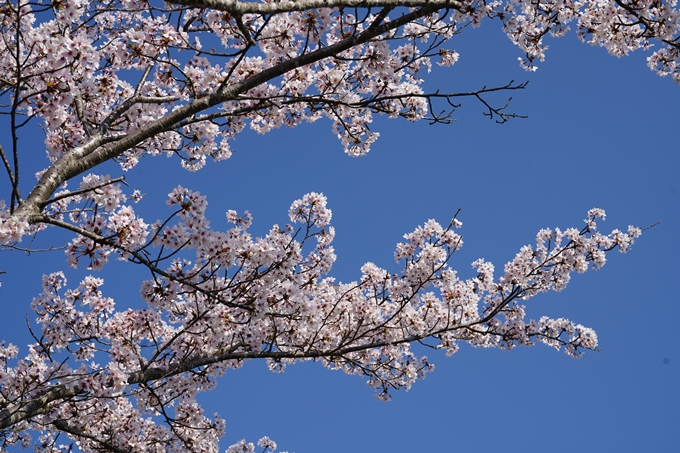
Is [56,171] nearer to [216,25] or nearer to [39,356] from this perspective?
[216,25]

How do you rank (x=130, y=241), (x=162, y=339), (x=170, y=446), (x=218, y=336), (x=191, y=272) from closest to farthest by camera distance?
(x=130, y=241) → (x=191, y=272) → (x=218, y=336) → (x=170, y=446) → (x=162, y=339)

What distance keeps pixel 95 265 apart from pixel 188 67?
291 cm

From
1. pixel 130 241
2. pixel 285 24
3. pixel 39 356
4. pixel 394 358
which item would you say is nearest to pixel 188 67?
pixel 285 24

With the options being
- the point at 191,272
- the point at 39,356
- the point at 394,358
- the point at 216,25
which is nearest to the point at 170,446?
the point at 39,356

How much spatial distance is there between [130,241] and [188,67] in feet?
8.92

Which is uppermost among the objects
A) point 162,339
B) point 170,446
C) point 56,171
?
point 162,339

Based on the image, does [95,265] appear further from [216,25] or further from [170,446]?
[170,446]

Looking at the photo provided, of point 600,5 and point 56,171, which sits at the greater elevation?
point 600,5

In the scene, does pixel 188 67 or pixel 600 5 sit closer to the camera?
pixel 188 67

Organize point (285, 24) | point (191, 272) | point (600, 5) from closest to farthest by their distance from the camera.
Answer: point (191, 272) < point (285, 24) < point (600, 5)

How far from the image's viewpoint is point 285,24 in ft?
21.6

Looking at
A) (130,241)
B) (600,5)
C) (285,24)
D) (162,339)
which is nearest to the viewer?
(130,241)

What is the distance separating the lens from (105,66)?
793 cm

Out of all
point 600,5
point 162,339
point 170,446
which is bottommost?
point 170,446
